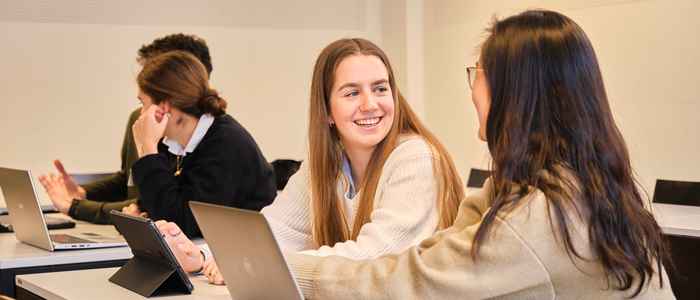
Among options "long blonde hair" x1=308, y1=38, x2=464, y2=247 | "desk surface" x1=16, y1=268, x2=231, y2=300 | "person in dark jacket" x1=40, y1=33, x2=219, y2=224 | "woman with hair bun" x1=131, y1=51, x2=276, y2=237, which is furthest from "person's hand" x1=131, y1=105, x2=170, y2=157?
"long blonde hair" x1=308, y1=38, x2=464, y2=247

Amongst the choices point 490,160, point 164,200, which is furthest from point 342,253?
point 164,200

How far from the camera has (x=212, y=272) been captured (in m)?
2.40

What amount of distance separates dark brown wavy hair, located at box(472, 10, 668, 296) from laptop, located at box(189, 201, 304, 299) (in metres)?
0.36

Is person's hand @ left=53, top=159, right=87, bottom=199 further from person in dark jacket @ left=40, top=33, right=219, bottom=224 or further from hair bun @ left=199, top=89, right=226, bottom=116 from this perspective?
hair bun @ left=199, top=89, right=226, bottom=116

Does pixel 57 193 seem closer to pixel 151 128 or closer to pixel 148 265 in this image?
pixel 151 128

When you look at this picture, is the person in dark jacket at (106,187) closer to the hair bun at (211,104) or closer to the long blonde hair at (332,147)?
the hair bun at (211,104)

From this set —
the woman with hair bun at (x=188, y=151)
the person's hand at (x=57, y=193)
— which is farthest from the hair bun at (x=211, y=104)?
the person's hand at (x=57, y=193)

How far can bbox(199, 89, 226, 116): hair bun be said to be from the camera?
356 cm

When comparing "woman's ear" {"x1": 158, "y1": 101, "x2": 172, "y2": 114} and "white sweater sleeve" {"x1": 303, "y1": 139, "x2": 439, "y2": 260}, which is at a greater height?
"woman's ear" {"x1": 158, "y1": 101, "x2": 172, "y2": 114}

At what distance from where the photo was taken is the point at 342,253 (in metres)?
2.28

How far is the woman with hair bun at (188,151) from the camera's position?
11.2ft

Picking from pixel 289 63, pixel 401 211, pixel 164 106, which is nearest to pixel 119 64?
pixel 289 63

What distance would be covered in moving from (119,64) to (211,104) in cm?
282

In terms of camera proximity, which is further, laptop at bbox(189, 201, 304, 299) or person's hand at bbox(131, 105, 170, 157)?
person's hand at bbox(131, 105, 170, 157)
